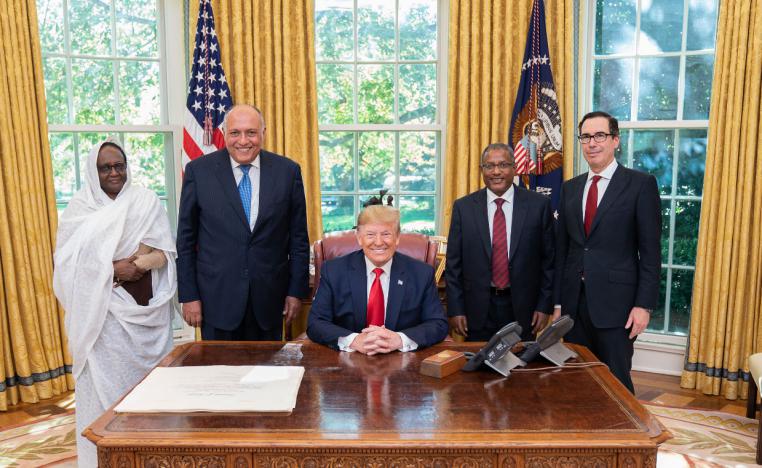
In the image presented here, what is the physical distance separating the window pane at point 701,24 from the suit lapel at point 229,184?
336cm

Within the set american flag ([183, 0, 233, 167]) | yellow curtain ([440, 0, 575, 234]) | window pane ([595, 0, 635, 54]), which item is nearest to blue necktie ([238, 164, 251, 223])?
american flag ([183, 0, 233, 167])

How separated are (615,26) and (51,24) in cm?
394

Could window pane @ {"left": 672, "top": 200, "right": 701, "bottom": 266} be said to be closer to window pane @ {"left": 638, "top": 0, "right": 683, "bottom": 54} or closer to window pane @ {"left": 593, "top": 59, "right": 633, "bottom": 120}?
window pane @ {"left": 593, "top": 59, "right": 633, "bottom": 120}

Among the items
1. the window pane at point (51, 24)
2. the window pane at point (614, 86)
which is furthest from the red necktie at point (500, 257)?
the window pane at point (51, 24)

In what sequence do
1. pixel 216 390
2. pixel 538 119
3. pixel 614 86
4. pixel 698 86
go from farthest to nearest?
pixel 614 86
pixel 698 86
pixel 538 119
pixel 216 390

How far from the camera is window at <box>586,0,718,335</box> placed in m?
4.32

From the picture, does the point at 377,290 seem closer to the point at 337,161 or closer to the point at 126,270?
the point at 126,270

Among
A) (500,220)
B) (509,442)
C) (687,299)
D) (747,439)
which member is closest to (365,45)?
(500,220)

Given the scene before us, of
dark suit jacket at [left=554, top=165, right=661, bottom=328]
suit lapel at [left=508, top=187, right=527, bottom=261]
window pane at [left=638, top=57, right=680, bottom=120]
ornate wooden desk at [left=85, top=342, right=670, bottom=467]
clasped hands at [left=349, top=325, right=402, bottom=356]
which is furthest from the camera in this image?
window pane at [left=638, top=57, right=680, bottom=120]

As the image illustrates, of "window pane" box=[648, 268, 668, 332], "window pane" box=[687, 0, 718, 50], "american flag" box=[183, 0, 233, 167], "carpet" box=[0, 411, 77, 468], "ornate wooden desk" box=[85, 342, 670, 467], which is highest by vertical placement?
"window pane" box=[687, 0, 718, 50]

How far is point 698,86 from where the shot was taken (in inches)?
170

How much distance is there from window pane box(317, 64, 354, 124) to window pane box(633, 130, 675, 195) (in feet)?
6.94

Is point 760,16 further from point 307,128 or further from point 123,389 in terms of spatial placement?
point 123,389

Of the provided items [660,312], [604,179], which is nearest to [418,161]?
[660,312]
